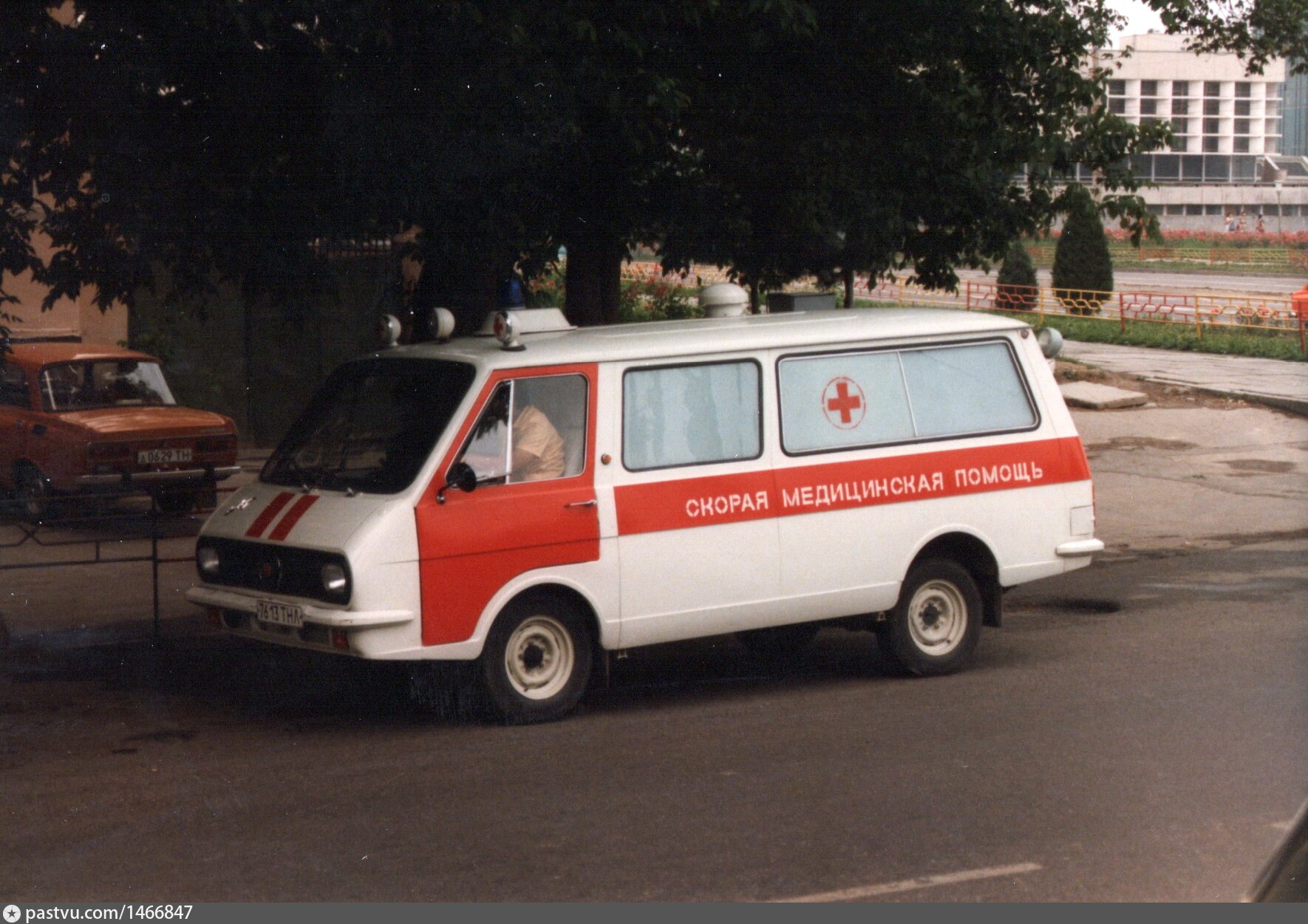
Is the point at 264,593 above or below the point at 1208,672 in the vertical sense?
above

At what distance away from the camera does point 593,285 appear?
11625mm

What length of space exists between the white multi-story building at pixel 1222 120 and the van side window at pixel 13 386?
11.0 meters

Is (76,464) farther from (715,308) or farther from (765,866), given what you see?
(765,866)

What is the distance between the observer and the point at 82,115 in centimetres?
847

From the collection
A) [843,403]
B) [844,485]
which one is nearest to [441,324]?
[843,403]

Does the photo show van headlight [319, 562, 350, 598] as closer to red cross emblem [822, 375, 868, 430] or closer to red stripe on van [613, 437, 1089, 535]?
red stripe on van [613, 437, 1089, 535]

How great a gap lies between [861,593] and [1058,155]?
5096mm

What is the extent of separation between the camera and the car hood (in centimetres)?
1413

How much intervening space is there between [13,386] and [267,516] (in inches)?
319

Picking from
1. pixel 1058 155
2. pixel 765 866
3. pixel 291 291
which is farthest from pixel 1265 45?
pixel 765 866

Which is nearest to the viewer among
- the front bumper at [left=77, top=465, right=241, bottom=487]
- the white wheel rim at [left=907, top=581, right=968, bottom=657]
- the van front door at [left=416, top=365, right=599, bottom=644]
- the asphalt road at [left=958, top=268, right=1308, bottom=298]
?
the van front door at [left=416, top=365, right=599, bottom=644]

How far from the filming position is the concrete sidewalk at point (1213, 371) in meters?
23.0

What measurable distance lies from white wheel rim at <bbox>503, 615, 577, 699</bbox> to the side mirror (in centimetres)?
72

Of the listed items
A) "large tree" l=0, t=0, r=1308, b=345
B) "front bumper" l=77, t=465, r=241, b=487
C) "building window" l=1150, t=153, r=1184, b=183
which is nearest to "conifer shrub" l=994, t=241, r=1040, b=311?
"building window" l=1150, t=153, r=1184, b=183
